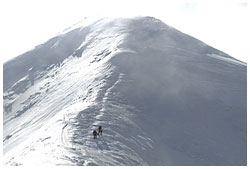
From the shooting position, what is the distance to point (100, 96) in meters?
61.6

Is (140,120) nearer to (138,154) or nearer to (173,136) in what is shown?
(173,136)

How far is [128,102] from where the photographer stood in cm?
6238

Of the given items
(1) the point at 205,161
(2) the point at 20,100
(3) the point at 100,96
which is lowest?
(2) the point at 20,100

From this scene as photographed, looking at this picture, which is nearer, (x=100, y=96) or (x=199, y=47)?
(x=100, y=96)

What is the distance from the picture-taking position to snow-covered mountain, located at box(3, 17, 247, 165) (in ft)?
145

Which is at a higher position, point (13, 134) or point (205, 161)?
point (205, 161)

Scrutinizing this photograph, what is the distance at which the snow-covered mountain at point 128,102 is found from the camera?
44125 millimetres

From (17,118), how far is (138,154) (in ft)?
141

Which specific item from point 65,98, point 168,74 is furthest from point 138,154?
point 168,74

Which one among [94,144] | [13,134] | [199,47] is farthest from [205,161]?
[199,47]

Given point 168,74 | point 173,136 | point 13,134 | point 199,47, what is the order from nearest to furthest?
point 173,136, point 13,134, point 168,74, point 199,47

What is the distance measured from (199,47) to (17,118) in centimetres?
5126

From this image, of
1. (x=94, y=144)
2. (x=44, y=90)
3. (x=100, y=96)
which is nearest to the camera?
(x=94, y=144)

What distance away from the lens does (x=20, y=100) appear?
91.1m
